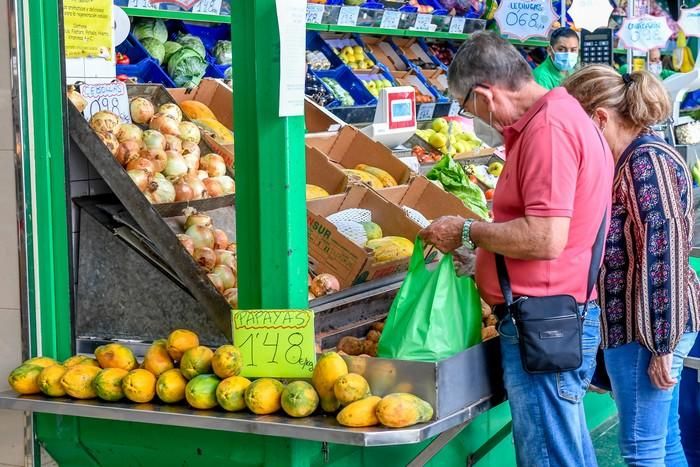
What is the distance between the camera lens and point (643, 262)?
3.02 m

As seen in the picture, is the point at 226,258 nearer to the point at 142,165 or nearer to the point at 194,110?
the point at 142,165

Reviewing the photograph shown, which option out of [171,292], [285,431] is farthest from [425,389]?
[171,292]

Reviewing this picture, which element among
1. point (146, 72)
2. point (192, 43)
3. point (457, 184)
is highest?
point (192, 43)

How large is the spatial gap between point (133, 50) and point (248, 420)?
389cm

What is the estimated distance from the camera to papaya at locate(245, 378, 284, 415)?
2.61 meters

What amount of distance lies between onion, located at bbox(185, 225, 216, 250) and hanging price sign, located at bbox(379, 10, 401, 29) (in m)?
4.97

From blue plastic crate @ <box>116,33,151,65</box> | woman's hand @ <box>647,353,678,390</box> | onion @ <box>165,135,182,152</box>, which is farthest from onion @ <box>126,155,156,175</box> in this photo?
blue plastic crate @ <box>116,33,151,65</box>

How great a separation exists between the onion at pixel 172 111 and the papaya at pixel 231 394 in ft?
4.93

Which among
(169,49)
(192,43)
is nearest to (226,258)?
(169,49)

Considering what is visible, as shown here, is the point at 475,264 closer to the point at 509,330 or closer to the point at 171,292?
the point at 509,330

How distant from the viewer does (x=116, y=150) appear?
3416 millimetres

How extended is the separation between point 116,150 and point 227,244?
495 millimetres

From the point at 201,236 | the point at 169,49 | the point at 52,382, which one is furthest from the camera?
the point at 169,49

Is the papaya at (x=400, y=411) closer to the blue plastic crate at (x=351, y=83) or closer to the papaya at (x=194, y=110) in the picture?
the papaya at (x=194, y=110)
